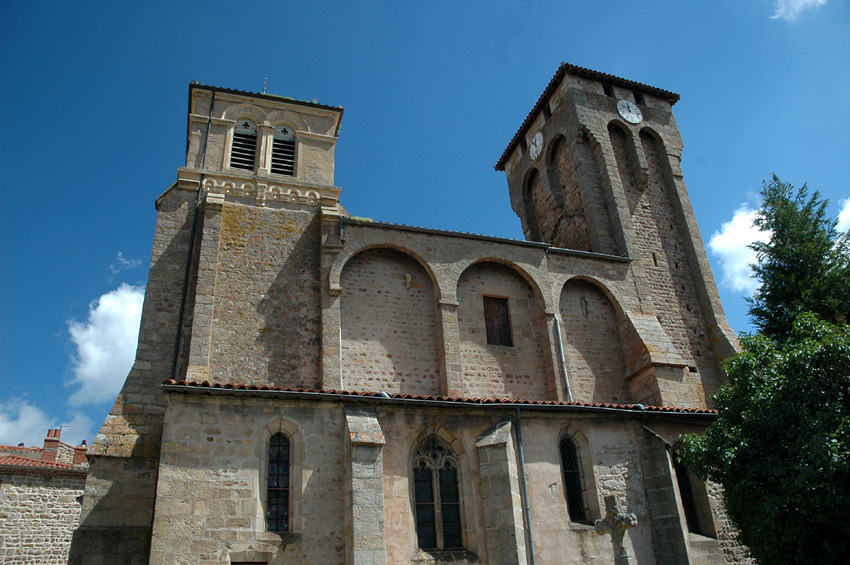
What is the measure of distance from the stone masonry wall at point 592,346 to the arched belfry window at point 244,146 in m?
9.59

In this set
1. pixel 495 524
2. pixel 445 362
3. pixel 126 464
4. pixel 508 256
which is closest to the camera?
pixel 495 524

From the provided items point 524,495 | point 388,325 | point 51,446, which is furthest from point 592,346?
point 51,446

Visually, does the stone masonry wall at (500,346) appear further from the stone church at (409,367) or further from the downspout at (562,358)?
the downspout at (562,358)

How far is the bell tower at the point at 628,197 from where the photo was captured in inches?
754

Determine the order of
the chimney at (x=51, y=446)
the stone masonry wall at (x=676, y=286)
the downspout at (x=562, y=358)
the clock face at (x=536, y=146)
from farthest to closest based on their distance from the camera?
the clock face at (x=536, y=146)
the chimney at (x=51, y=446)
the stone masonry wall at (x=676, y=286)
the downspout at (x=562, y=358)

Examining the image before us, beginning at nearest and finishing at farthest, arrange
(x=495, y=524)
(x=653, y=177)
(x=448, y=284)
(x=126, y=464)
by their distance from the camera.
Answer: (x=495, y=524), (x=126, y=464), (x=448, y=284), (x=653, y=177)

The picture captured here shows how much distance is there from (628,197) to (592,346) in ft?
21.1

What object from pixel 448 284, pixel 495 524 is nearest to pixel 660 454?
pixel 495 524

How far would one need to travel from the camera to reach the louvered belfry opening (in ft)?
58.7

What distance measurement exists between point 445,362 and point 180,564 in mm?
7500

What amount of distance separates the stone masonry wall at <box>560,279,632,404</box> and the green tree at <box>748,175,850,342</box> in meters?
4.74

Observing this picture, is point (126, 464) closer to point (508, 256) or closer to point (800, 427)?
point (508, 256)

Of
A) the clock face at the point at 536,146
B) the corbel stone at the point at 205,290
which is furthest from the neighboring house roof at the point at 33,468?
the clock face at the point at 536,146

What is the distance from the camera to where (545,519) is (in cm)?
1149
